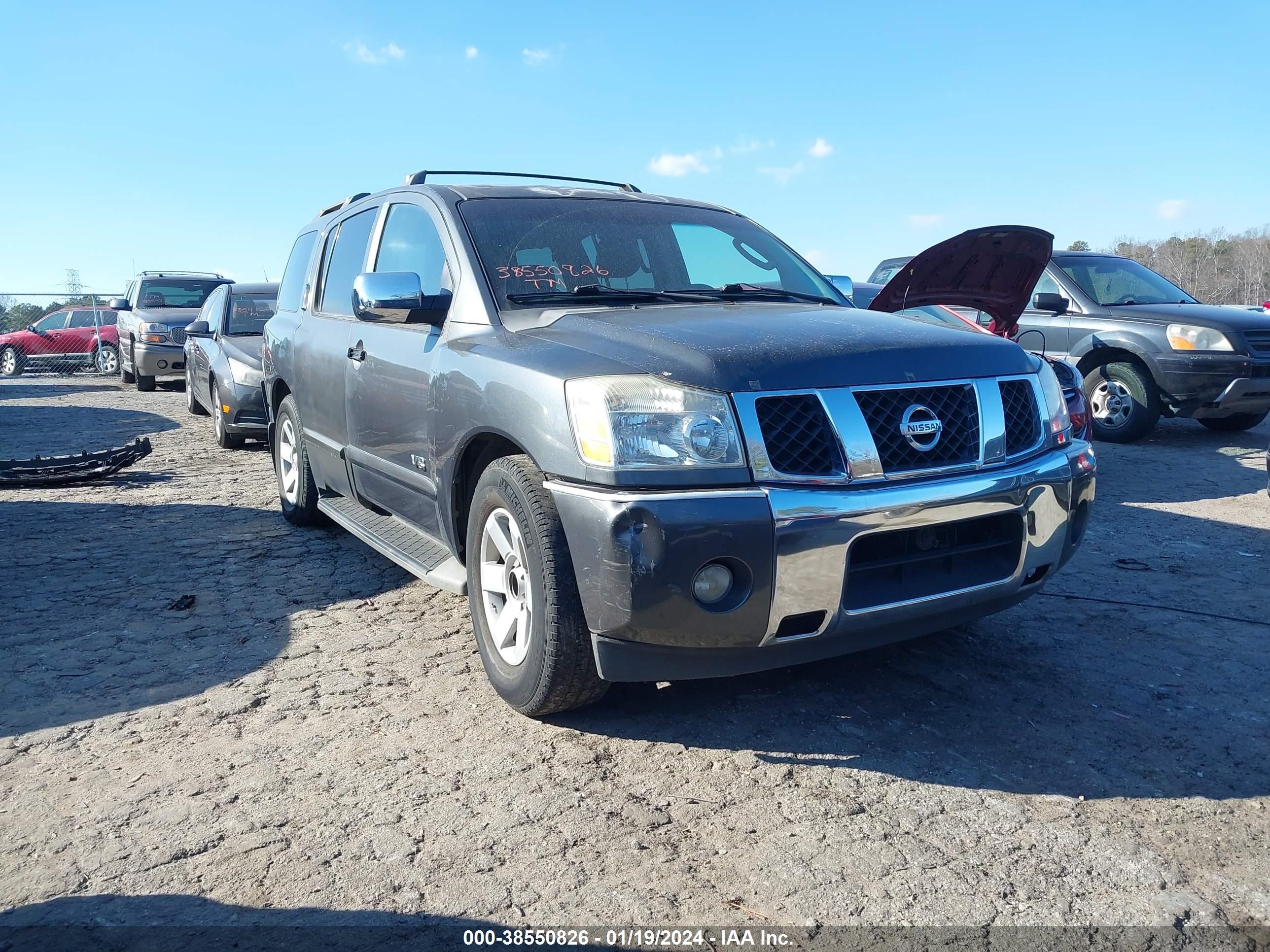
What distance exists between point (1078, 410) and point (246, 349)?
7.42 meters

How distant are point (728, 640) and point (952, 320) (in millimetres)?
6143

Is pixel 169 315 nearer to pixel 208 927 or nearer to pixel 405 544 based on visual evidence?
pixel 405 544

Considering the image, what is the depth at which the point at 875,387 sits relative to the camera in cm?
288

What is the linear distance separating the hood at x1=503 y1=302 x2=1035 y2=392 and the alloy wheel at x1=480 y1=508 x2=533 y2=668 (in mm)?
612

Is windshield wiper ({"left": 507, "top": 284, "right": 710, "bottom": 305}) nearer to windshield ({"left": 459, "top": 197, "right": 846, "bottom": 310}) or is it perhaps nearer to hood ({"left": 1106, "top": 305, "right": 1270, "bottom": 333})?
windshield ({"left": 459, "top": 197, "right": 846, "bottom": 310})

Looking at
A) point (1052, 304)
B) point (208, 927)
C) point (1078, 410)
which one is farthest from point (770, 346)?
point (1052, 304)

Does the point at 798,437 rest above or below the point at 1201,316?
below

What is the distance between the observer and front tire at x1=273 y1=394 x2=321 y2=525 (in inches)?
223

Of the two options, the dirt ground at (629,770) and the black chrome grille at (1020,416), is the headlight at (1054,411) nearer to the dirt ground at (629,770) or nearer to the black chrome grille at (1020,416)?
the black chrome grille at (1020,416)

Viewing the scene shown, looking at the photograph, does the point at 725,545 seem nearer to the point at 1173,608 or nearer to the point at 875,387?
the point at 875,387

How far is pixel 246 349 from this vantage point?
9.40 m

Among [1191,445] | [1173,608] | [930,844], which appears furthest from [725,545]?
[1191,445]

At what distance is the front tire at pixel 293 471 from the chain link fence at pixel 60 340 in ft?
59.6

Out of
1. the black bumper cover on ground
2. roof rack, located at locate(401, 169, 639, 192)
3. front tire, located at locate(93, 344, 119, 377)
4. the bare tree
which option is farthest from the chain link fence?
the bare tree
